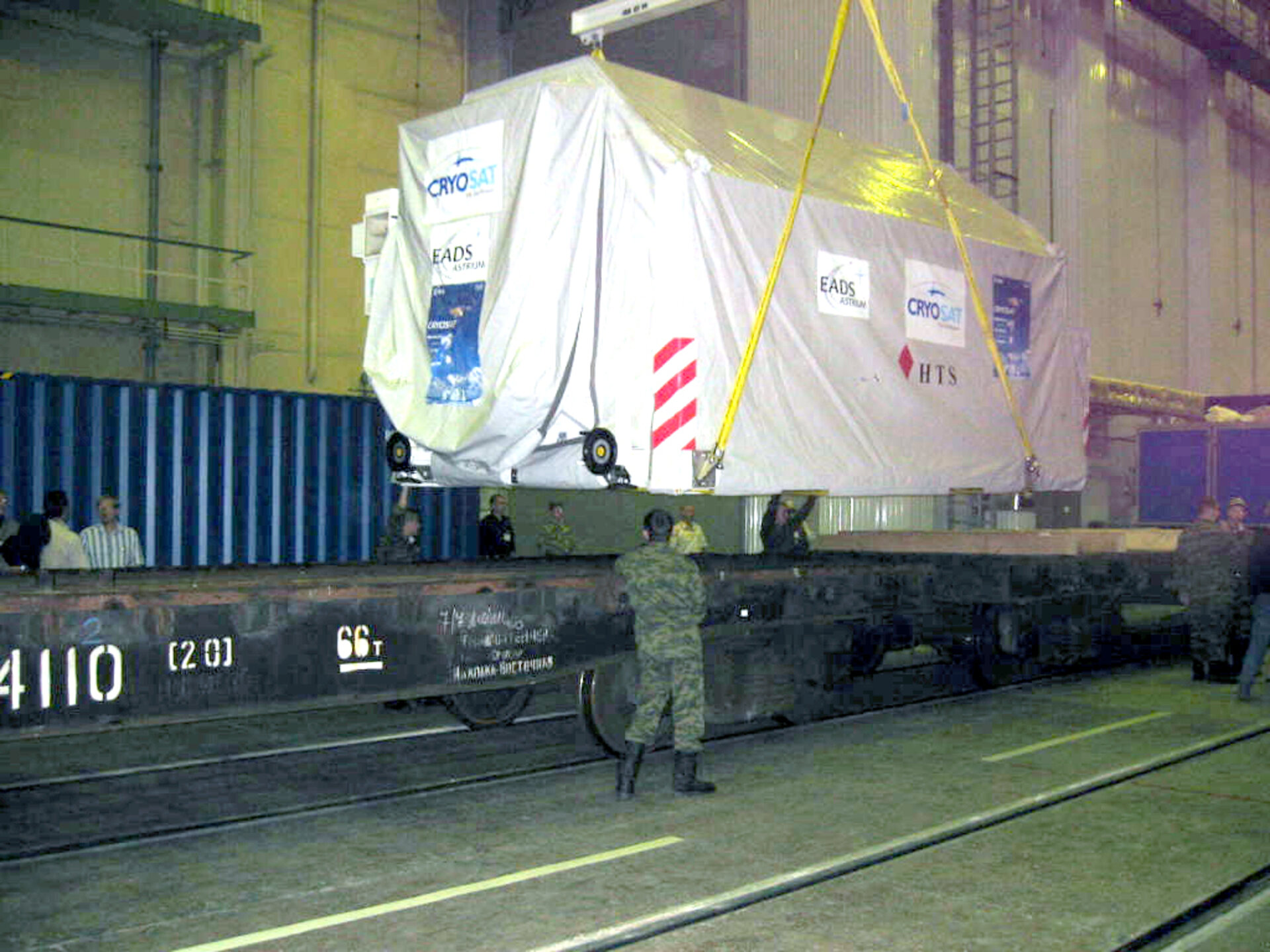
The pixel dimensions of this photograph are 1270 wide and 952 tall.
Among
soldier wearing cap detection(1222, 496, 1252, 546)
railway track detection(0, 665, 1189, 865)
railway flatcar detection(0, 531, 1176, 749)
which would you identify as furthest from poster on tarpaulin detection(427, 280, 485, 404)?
soldier wearing cap detection(1222, 496, 1252, 546)

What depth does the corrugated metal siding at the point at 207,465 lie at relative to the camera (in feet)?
38.6

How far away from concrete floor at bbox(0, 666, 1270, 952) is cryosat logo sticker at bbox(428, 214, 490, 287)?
3.20 metres

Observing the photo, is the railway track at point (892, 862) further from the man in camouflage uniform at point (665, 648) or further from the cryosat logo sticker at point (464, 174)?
the cryosat logo sticker at point (464, 174)

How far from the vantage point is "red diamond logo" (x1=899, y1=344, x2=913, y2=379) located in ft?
29.0

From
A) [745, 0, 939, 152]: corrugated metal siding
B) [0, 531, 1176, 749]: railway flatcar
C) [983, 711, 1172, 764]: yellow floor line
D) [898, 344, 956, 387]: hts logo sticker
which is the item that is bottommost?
[983, 711, 1172, 764]: yellow floor line

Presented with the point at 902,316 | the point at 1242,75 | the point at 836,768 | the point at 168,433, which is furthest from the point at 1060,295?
the point at 1242,75

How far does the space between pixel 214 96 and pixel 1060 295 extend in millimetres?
14084

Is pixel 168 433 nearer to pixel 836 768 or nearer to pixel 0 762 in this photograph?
pixel 0 762

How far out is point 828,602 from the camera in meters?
9.05

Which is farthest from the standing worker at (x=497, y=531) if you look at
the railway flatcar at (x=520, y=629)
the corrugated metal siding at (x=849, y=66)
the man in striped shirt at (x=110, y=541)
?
the corrugated metal siding at (x=849, y=66)

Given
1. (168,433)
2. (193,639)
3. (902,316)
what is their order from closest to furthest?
(193,639) < (902,316) < (168,433)

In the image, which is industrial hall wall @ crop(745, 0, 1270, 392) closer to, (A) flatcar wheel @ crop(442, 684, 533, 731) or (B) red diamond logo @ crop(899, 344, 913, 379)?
(B) red diamond logo @ crop(899, 344, 913, 379)

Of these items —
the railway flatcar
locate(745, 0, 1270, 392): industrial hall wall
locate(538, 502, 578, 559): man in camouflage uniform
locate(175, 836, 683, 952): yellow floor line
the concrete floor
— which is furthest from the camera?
locate(745, 0, 1270, 392): industrial hall wall

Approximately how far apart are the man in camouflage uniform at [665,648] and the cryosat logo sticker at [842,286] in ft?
6.58
